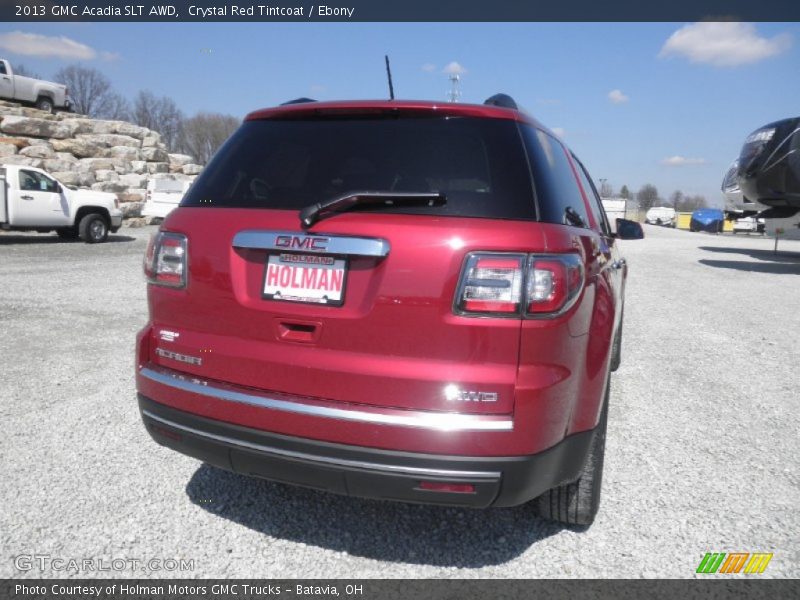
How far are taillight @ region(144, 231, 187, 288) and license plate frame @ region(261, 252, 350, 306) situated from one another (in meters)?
0.39

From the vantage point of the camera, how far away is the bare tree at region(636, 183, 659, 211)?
4342 inches

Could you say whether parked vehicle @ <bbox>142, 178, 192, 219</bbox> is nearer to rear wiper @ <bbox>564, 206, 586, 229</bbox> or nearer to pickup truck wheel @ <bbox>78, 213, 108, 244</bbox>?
pickup truck wheel @ <bbox>78, 213, 108, 244</bbox>

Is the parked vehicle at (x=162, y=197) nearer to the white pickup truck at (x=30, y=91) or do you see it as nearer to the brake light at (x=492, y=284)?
the white pickup truck at (x=30, y=91)

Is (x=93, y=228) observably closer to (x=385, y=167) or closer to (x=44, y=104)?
(x=385, y=167)

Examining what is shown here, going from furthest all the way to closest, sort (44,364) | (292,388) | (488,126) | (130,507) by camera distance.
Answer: (44,364), (130,507), (488,126), (292,388)

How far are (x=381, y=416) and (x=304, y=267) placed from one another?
1.88 ft

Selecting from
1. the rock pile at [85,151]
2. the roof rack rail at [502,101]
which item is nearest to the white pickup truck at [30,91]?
the rock pile at [85,151]

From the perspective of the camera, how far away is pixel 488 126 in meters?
2.18

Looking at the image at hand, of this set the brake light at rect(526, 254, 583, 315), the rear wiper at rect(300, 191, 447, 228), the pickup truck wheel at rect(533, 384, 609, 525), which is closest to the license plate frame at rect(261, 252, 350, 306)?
the rear wiper at rect(300, 191, 447, 228)

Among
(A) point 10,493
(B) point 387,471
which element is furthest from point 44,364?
(B) point 387,471

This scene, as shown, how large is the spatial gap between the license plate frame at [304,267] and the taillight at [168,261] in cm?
39

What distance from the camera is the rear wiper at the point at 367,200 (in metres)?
1.99

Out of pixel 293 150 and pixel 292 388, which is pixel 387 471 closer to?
Answer: pixel 292 388

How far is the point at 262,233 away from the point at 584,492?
65.8 inches
